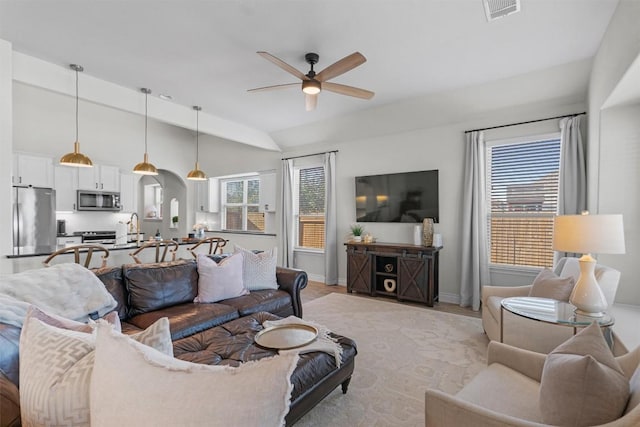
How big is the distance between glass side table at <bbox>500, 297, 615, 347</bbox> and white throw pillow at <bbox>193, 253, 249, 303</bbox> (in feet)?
7.89

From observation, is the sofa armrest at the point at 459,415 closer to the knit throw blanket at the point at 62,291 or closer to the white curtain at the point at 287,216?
the knit throw blanket at the point at 62,291

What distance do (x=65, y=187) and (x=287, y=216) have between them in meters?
4.18

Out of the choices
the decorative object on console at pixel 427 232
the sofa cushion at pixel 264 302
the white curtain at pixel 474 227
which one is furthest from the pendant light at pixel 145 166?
the white curtain at pixel 474 227

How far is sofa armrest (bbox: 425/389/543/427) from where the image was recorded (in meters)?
1.06

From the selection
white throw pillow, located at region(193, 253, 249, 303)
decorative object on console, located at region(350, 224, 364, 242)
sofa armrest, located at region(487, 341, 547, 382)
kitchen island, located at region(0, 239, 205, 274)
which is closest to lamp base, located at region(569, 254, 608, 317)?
sofa armrest, located at region(487, 341, 547, 382)

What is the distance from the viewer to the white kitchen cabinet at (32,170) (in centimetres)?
502

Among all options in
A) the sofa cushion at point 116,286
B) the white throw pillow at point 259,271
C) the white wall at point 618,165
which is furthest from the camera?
the white throw pillow at point 259,271

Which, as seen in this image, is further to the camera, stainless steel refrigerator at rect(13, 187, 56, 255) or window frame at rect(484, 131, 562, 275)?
stainless steel refrigerator at rect(13, 187, 56, 255)

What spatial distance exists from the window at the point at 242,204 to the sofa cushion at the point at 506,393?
597 centimetres

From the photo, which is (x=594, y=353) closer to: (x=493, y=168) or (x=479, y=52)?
(x=479, y=52)

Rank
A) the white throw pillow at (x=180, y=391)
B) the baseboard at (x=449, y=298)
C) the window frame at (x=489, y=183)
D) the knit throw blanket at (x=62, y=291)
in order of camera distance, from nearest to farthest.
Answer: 1. the white throw pillow at (x=180, y=391)
2. the knit throw blanket at (x=62, y=291)
3. the window frame at (x=489, y=183)
4. the baseboard at (x=449, y=298)

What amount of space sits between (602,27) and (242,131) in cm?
504

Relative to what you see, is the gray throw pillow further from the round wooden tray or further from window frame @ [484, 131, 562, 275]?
the round wooden tray

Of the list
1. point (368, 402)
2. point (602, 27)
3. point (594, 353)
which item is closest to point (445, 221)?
point (602, 27)
